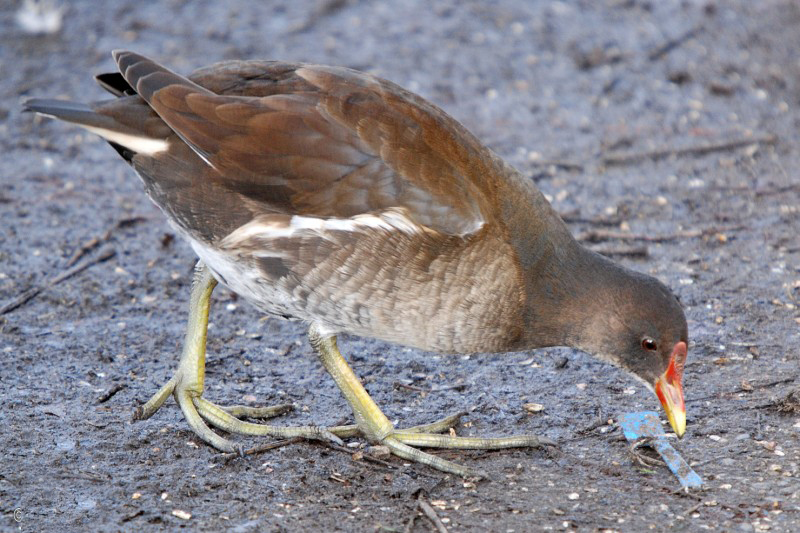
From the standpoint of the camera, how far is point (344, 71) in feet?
14.9

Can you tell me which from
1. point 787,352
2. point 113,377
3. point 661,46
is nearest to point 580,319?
point 787,352

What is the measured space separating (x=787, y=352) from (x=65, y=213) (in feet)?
15.0

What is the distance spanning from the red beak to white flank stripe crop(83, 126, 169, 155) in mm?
2382

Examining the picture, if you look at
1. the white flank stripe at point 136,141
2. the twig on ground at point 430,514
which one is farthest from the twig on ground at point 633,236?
the white flank stripe at point 136,141

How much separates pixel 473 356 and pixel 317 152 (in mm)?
1762

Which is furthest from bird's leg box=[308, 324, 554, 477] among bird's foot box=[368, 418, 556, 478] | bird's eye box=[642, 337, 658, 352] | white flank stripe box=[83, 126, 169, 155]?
white flank stripe box=[83, 126, 169, 155]

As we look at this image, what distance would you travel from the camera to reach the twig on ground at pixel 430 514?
389cm

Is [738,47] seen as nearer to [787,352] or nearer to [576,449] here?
[787,352]

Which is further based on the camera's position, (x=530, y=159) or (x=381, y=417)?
(x=530, y=159)

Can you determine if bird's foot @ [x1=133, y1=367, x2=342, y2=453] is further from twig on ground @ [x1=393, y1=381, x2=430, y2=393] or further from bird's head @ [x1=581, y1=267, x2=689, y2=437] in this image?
bird's head @ [x1=581, y1=267, x2=689, y2=437]

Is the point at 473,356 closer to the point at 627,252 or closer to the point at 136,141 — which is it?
the point at 627,252

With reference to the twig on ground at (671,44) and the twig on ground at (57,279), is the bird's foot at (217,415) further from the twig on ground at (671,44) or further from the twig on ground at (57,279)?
the twig on ground at (671,44)

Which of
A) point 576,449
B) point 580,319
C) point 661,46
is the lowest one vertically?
point 576,449

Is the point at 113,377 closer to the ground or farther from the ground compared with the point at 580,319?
closer to the ground
